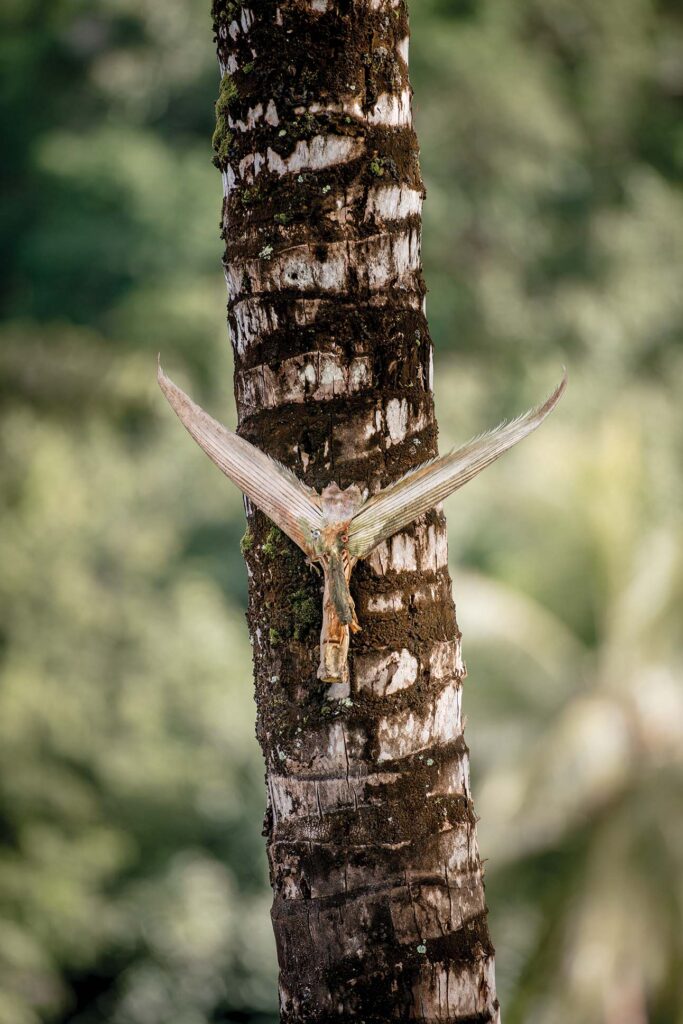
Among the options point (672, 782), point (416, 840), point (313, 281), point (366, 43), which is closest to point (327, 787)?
point (416, 840)

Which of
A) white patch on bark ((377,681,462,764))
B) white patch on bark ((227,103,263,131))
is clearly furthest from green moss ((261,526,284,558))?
white patch on bark ((227,103,263,131))

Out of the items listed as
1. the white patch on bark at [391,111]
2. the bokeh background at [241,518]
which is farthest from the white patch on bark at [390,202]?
→ the bokeh background at [241,518]

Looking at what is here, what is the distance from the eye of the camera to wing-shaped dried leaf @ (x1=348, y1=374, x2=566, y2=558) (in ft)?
5.60

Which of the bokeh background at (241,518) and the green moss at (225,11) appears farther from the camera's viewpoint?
the bokeh background at (241,518)

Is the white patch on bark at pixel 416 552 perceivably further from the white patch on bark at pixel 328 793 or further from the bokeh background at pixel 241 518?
the bokeh background at pixel 241 518

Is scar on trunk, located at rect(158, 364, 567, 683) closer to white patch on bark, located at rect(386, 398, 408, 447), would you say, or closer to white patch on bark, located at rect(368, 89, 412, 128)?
white patch on bark, located at rect(386, 398, 408, 447)

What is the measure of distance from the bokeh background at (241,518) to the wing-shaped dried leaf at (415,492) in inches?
356

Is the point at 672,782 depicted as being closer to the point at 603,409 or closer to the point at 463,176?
the point at 603,409

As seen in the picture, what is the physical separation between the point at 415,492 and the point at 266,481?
23cm

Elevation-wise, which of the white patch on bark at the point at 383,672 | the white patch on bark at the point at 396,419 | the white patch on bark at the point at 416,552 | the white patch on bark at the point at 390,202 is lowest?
the white patch on bark at the point at 383,672

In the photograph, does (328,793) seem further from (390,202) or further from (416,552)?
(390,202)

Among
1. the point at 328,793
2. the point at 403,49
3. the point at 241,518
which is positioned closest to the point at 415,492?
the point at 328,793

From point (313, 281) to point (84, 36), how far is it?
1960cm

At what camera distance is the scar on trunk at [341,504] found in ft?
5.53
